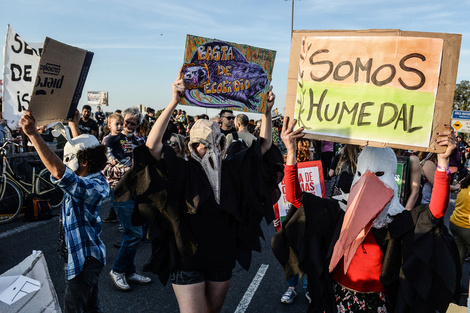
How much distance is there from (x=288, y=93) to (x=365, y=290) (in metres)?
1.30

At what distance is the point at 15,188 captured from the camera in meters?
7.29

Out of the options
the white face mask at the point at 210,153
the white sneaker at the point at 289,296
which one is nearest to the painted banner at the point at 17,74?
the white face mask at the point at 210,153

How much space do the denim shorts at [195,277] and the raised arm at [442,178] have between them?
144 cm

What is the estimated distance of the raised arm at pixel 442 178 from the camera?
2123mm

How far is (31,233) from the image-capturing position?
6.28 metres

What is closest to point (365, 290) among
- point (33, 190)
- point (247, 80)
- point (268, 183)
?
point (268, 183)

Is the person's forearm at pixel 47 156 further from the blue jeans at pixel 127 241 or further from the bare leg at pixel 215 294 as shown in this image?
the blue jeans at pixel 127 241

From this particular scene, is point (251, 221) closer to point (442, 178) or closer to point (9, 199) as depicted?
point (442, 178)

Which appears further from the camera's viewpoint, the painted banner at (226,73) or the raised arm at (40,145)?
the painted banner at (226,73)

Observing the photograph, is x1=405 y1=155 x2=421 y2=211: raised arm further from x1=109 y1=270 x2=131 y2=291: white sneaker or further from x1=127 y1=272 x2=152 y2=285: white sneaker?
x1=109 y1=270 x2=131 y2=291: white sneaker

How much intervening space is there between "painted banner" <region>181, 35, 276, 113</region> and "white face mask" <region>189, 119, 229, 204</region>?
29cm

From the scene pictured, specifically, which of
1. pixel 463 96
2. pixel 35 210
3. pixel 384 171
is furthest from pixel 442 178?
pixel 463 96

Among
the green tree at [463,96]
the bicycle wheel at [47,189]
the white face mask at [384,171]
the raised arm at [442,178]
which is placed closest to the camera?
the raised arm at [442,178]

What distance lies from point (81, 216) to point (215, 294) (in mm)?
1154
